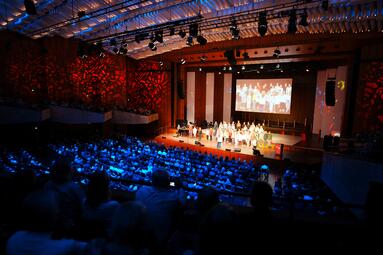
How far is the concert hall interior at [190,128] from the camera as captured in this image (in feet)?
5.49

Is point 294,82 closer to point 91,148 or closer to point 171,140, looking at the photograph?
point 171,140

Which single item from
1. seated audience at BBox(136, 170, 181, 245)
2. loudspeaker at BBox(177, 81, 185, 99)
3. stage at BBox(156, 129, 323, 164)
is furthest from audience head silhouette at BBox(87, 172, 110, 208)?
loudspeaker at BBox(177, 81, 185, 99)

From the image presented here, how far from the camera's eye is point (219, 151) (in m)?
13.6

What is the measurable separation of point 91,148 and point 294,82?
48.1 feet

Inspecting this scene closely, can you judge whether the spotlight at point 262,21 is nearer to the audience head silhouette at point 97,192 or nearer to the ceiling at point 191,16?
the ceiling at point 191,16

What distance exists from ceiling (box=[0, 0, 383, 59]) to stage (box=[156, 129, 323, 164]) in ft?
17.9

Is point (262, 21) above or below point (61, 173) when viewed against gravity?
above

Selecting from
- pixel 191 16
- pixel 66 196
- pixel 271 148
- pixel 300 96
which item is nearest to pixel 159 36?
pixel 191 16

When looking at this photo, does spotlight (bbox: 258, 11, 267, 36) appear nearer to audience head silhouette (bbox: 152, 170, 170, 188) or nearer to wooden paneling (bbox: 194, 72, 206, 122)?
audience head silhouette (bbox: 152, 170, 170, 188)

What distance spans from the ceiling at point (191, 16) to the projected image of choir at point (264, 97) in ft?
21.4

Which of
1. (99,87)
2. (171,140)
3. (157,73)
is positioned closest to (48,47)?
(99,87)

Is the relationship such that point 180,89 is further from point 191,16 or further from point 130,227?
point 130,227

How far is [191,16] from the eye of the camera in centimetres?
1046

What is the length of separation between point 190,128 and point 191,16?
8190 millimetres
